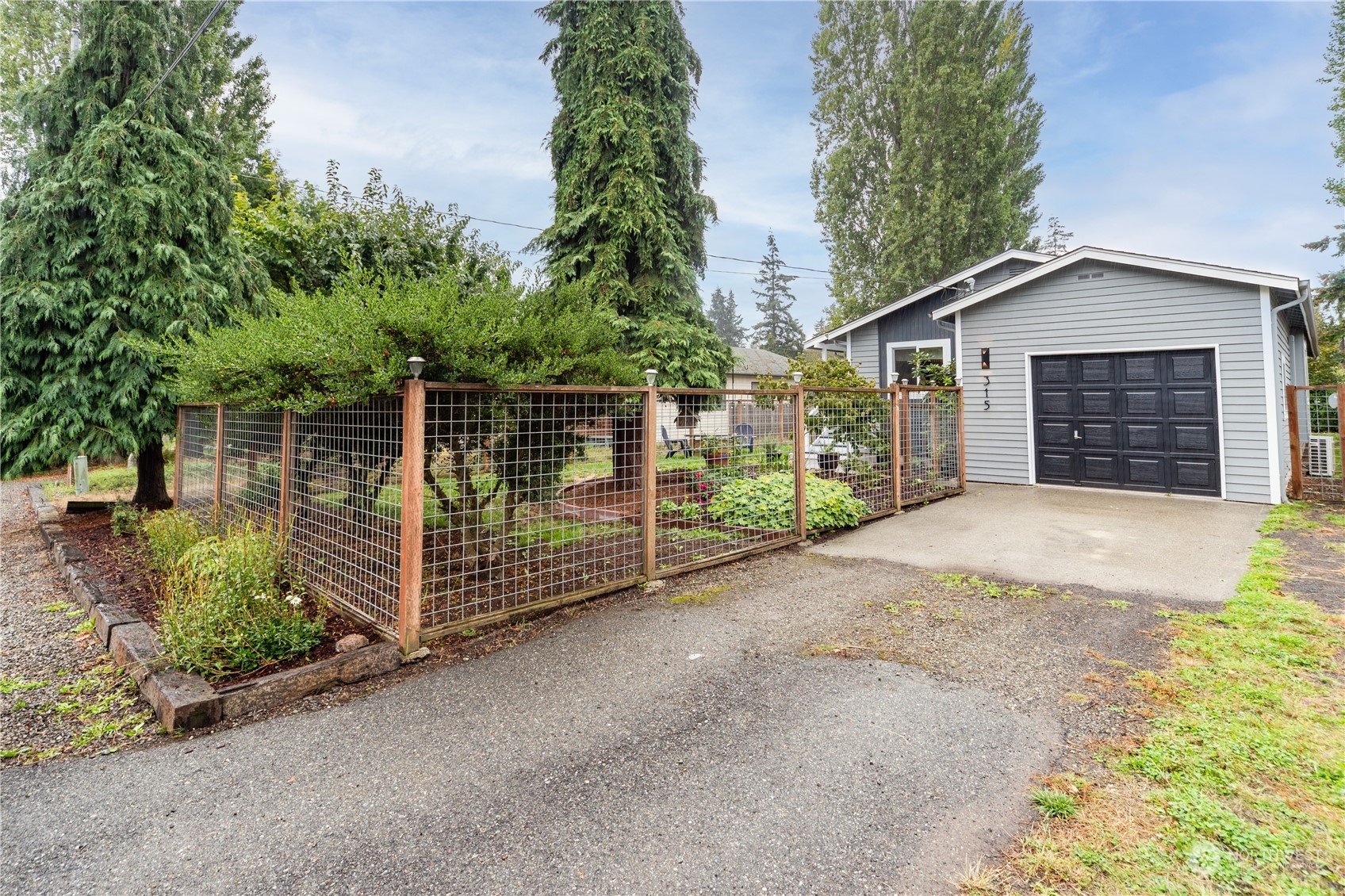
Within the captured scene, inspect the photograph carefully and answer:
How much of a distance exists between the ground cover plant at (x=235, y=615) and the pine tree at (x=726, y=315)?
183 feet

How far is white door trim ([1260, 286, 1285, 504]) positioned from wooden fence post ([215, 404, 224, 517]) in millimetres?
11912

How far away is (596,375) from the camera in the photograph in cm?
461

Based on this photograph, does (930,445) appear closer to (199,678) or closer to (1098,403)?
(1098,403)

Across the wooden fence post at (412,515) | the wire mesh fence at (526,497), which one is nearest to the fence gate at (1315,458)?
the wire mesh fence at (526,497)

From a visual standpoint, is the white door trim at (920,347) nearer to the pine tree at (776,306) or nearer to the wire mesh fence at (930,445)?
the wire mesh fence at (930,445)

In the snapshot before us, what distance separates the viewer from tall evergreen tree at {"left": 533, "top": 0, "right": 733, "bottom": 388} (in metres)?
9.16

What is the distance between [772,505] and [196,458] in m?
6.09

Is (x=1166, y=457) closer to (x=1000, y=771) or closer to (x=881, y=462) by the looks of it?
(x=881, y=462)

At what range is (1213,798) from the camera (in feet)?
6.50

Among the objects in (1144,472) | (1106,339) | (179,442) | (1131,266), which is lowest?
(1144,472)

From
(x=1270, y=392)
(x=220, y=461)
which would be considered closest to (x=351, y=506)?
(x=220, y=461)

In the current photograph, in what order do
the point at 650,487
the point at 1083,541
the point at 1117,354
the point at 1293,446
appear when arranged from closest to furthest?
the point at 650,487, the point at 1083,541, the point at 1293,446, the point at 1117,354

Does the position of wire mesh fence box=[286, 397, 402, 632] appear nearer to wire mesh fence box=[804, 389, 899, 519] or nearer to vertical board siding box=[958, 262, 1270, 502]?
wire mesh fence box=[804, 389, 899, 519]

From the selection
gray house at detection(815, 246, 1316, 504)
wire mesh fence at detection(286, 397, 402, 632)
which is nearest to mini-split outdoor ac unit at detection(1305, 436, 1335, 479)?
gray house at detection(815, 246, 1316, 504)
